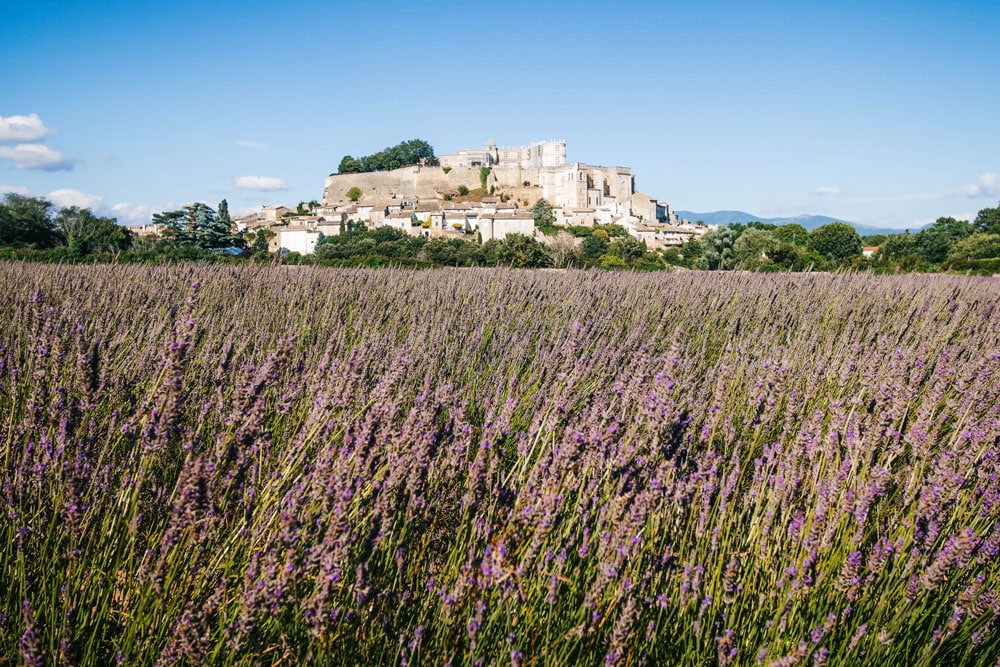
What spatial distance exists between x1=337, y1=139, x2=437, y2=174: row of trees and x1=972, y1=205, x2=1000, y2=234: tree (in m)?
65.7

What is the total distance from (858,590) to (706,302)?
4.20m

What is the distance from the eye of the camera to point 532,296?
512 centimetres

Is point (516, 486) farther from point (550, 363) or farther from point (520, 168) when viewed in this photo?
point (520, 168)

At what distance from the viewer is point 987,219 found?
226 feet

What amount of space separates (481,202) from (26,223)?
43583 millimetres

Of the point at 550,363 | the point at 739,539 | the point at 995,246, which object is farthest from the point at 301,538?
the point at 995,246

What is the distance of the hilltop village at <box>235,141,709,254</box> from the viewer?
6444 centimetres

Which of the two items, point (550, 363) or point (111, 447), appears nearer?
point (111, 447)

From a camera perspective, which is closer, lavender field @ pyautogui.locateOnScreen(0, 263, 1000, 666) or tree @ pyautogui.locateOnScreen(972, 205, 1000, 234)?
lavender field @ pyautogui.locateOnScreen(0, 263, 1000, 666)

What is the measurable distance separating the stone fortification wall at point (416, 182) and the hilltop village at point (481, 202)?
0.13 meters

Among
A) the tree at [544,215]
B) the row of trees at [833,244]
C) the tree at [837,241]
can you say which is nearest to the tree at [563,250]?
the row of trees at [833,244]

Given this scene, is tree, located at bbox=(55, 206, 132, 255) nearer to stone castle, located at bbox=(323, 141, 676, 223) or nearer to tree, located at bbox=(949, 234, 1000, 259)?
stone castle, located at bbox=(323, 141, 676, 223)

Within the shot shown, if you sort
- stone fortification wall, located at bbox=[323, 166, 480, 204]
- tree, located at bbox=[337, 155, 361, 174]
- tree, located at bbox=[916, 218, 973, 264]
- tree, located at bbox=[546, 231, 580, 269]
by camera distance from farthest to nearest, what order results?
tree, located at bbox=[337, 155, 361, 174] → stone fortification wall, located at bbox=[323, 166, 480, 204] → tree, located at bbox=[916, 218, 973, 264] → tree, located at bbox=[546, 231, 580, 269]

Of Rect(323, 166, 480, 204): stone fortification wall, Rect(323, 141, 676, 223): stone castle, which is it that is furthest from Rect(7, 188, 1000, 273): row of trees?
Rect(323, 166, 480, 204): stone fortification wall
